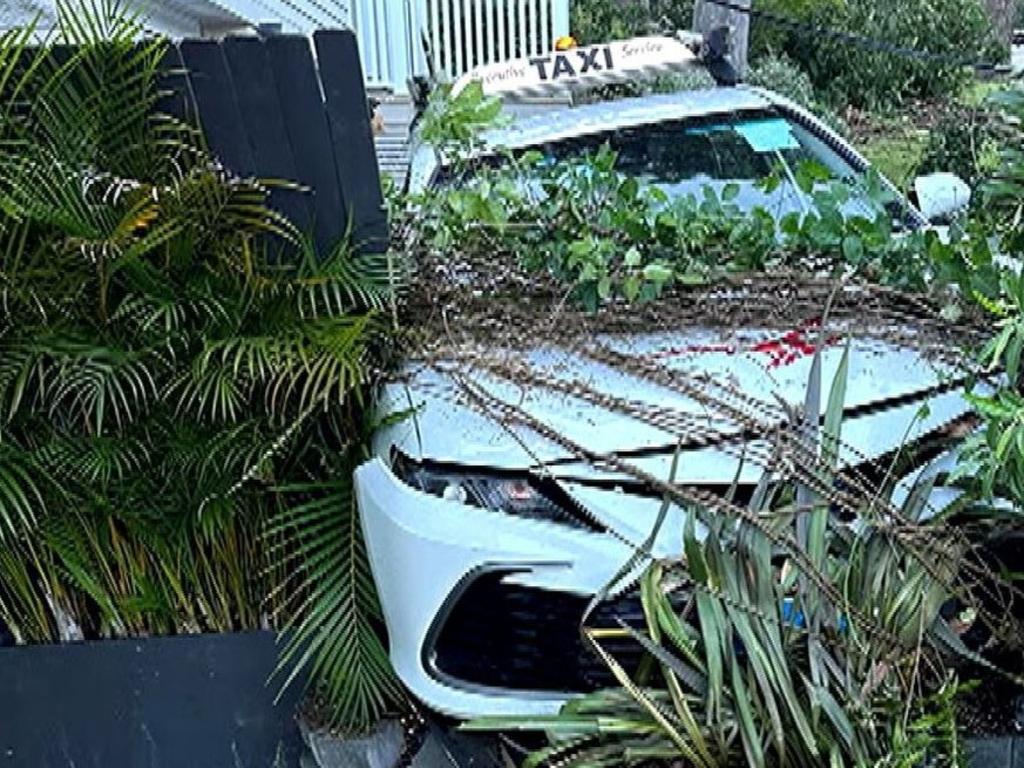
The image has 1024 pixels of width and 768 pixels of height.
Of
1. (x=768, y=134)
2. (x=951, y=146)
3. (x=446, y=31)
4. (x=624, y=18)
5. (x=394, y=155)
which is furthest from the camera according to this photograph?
(x=624, y=18)

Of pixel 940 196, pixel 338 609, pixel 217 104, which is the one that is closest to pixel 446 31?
pixel 940 196

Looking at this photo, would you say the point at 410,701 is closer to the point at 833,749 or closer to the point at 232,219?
the point at 833,749

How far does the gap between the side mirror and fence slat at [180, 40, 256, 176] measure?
2451mm

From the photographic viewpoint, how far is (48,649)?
332 cm

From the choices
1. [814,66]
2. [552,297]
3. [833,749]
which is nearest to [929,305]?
[552,297]

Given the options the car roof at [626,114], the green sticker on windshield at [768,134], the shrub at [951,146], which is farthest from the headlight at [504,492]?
the shrub at [951,146]

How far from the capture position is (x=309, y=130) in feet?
10.2

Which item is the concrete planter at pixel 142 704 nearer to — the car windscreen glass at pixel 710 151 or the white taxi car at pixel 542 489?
the white taxi car at pixel 542 489

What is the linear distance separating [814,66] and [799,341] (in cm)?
1210

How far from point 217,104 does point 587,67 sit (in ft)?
9.83

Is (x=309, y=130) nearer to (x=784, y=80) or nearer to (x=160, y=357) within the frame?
(x=160, y=357)

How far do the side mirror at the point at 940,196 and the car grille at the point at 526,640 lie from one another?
2249mm

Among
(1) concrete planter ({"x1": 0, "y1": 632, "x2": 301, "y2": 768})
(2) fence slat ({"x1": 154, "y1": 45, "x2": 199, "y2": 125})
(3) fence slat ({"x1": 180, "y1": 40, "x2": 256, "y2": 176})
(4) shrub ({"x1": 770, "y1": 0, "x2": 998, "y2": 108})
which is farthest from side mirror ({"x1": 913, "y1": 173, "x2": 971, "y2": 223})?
(4) shrub ({"x1": 770, "y1": 0, "x2": 998, "y2": 108})

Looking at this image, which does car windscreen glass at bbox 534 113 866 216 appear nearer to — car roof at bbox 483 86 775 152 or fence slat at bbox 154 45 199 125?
car roof at bbox 483 86 775 152
